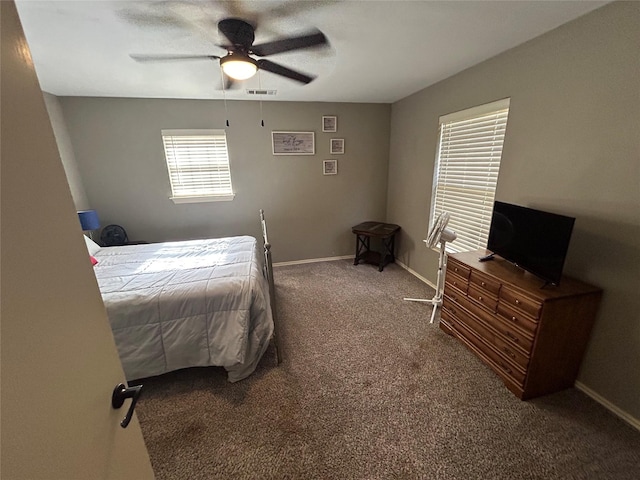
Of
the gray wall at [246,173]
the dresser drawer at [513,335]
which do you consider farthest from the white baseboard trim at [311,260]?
the dresser drawer at [513,335]

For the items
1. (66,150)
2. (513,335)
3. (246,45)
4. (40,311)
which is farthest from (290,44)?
(66,150)

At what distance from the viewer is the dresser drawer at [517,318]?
167 cm

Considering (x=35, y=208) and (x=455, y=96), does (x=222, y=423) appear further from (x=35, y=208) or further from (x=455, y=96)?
(x=455, y=96)

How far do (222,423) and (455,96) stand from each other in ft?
11.6

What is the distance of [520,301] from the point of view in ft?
5.70

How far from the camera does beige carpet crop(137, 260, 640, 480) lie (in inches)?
55.8

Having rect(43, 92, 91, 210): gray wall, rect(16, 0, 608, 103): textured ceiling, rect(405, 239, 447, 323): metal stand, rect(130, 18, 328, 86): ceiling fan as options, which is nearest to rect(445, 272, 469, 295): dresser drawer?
rect(405, 239, 447, 323): metal stand

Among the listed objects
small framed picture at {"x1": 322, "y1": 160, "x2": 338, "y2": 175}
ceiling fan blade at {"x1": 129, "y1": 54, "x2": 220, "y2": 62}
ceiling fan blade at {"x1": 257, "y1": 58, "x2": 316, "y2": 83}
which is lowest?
small framed picture at {"x1": 322, "y1": 160, "x2": 338, "y2": 175}

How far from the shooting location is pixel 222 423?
1674 mm

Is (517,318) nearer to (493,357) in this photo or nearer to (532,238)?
(493,357)

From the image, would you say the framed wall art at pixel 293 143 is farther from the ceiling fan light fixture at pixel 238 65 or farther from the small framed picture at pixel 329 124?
the ceiling fan light fixture at pixel 238 65

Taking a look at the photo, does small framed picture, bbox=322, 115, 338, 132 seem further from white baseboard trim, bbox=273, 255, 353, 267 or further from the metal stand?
the metal stand

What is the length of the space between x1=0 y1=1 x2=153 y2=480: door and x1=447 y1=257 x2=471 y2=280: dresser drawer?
2.35m

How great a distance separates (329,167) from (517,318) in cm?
307
